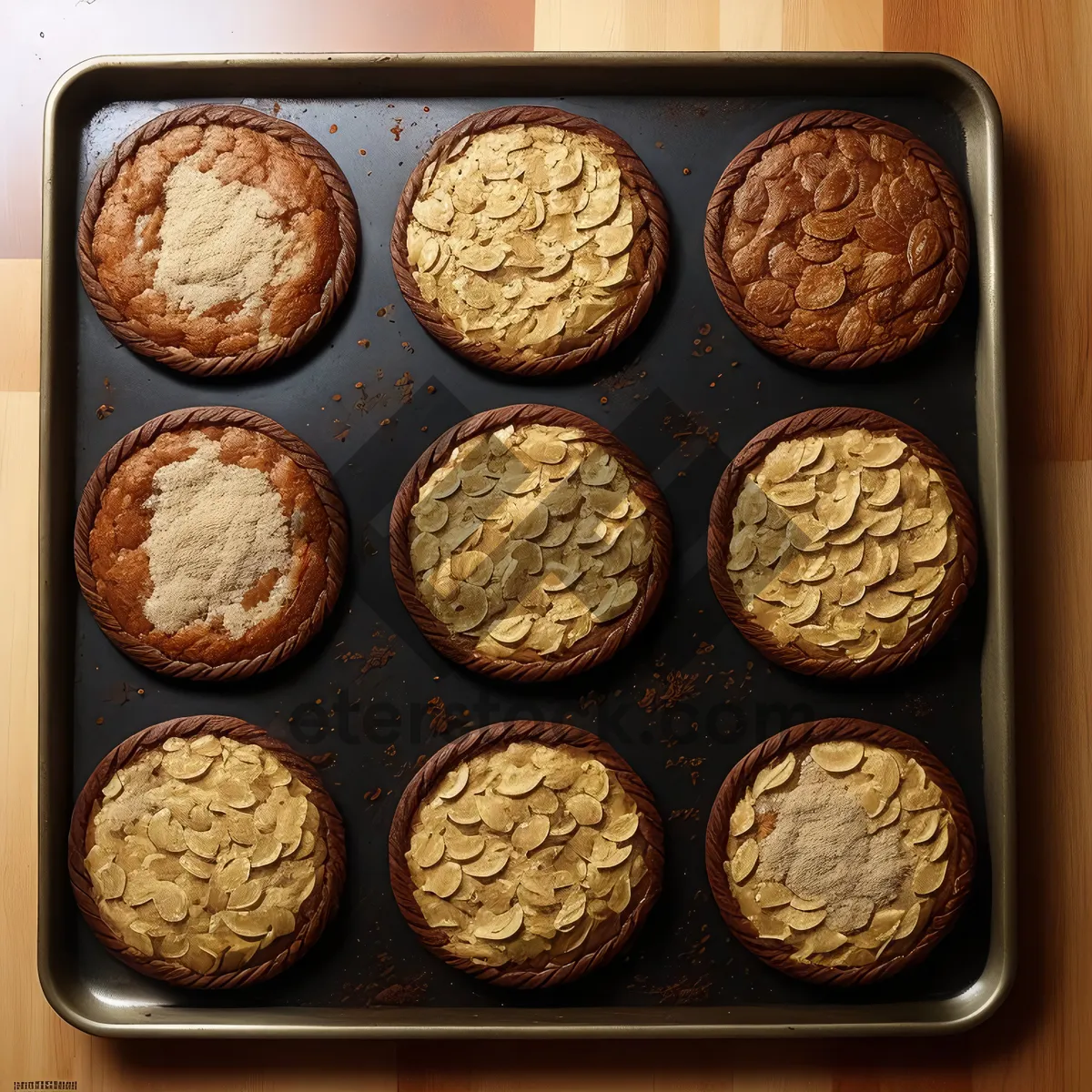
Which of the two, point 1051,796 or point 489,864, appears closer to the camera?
point 489,864

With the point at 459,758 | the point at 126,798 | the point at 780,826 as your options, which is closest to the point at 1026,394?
the point at 780,826

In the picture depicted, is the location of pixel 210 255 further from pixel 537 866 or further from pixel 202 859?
pixel 537 866

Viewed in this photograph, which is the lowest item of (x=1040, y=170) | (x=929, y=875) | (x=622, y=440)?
(x=929, y=875)

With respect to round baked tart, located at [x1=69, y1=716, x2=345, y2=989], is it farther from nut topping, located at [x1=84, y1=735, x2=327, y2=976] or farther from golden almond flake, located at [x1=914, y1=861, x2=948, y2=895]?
golden almond flake, located at [x1=914, y1=861, x2=948, y2=895]

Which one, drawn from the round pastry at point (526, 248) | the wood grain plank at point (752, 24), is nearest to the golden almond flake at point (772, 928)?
the round pastry at point (526, 248)

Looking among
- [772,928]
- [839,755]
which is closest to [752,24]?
[839,755]

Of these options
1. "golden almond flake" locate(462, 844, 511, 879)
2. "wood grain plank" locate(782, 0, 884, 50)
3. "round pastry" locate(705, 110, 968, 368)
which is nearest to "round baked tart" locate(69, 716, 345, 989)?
"golden almond flake" locate(462, 844, 511, 879)

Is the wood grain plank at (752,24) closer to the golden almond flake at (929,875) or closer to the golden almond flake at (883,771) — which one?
the golden almond flake at (883,771)
